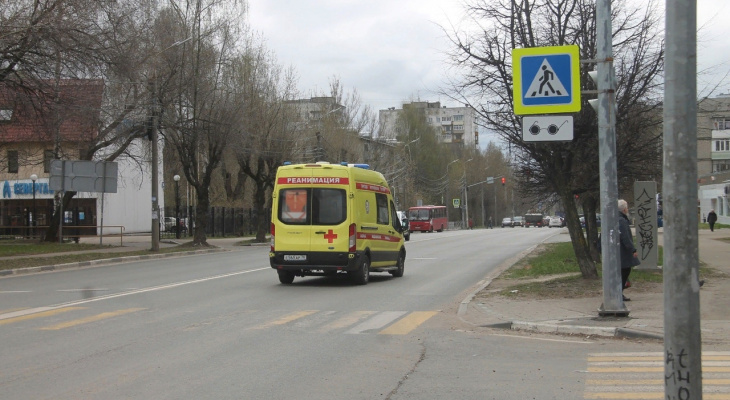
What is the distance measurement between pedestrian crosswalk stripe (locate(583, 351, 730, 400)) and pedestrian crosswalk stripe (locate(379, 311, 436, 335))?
3017mm

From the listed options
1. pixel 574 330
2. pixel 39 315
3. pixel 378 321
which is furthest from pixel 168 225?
pixel 574 330

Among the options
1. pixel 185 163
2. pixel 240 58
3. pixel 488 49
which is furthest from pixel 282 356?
pixel 240 58

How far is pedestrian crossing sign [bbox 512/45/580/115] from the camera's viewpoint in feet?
37.5

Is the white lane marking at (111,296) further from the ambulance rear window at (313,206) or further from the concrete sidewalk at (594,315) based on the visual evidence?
the concrete sidewalk at (594,315)

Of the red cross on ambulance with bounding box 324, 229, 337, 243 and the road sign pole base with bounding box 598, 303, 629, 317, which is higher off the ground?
the red cross on ambulance with bounding box 324, 229, 337, 243

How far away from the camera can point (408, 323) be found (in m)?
11.6

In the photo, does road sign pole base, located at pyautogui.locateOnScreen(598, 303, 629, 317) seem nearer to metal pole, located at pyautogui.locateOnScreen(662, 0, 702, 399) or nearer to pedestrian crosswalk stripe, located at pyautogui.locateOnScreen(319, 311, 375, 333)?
pedestrian crosswalk stripe, located at pyautogui.locateOnScreen(319, 311, 375, 333)

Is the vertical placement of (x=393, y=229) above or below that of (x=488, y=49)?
below

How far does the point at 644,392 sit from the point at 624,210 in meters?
7.56

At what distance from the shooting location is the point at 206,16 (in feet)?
120

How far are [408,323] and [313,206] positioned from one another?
610 centimetres

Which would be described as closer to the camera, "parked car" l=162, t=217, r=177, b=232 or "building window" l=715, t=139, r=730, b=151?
"parked car" l=162, t=217, r=177, b=232

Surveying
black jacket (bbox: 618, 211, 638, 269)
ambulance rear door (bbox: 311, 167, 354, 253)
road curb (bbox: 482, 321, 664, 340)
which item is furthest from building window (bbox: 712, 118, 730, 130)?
road curb (bbox: 482, 321, 664, 340)

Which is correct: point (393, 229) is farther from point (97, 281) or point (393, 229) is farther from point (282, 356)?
point (282, 356)
